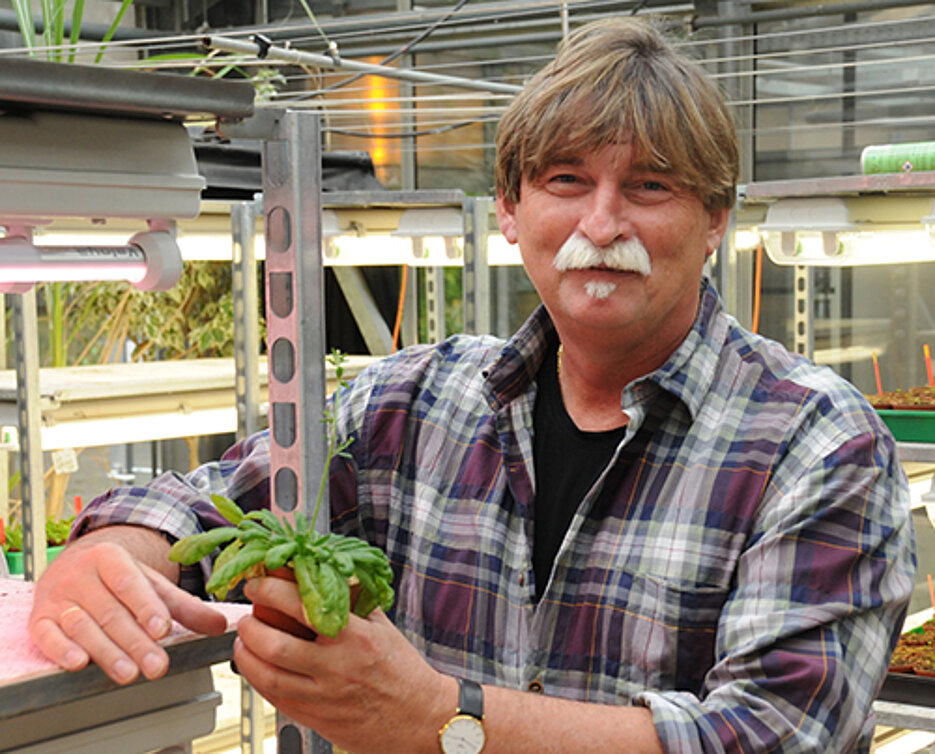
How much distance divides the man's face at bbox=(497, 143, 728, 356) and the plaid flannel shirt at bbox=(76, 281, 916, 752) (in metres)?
0.08

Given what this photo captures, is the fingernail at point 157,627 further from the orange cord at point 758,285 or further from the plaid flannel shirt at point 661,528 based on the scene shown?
the orange cord at point 758,285

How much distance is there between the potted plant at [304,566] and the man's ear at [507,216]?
559 mm

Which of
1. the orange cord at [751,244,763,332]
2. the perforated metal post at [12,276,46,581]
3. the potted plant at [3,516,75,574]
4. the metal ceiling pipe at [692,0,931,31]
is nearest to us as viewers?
the perforated metal post at [12,276,46,581]

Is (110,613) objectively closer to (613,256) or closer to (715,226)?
(613,256)

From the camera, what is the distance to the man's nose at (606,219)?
131cm

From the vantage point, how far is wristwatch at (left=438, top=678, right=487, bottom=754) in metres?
1.09

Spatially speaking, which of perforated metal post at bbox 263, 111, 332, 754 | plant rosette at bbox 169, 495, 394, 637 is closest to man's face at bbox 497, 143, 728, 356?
perforated metal post at bbox 263, 111, 332, 754

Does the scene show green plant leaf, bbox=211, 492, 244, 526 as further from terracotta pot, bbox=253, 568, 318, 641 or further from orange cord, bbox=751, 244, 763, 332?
orange cord, bbox=751, 244, 763, 332

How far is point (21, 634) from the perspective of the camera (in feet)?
3.67

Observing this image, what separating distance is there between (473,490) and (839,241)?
54.0 inches

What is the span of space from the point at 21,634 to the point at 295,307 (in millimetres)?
397

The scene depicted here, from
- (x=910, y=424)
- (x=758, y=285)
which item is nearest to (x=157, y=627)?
(x=910, y=424)

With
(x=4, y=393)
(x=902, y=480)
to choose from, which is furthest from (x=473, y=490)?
(x=4, y=393)

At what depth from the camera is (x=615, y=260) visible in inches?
51.4
